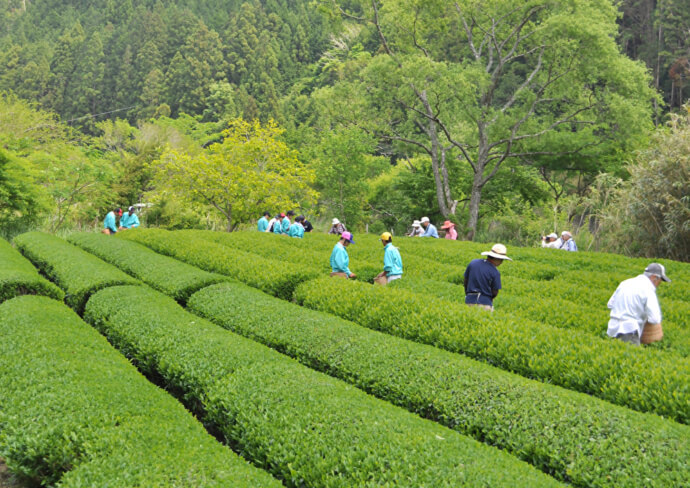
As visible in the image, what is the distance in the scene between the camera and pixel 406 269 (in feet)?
49.0

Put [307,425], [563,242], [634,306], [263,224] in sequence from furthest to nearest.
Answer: [263,224], [563,242], [634,306], [307,425]

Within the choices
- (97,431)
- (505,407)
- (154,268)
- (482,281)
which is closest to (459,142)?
(154,268)

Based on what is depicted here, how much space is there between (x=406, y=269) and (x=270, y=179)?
14397mm

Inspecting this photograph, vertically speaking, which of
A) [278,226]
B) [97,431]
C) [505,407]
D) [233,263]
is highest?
[278,226]

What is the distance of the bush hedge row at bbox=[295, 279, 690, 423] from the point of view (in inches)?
234

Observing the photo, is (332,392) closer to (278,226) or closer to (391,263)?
(391,263)

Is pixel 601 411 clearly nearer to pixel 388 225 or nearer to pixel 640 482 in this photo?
pixel 640 482

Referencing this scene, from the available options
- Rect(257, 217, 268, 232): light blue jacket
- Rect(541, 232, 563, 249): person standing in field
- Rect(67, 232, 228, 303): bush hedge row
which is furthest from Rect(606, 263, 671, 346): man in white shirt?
Rect(257, 217, 268, 232): light blue jacket

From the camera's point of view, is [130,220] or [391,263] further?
[130,220]

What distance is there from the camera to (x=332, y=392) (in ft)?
19.0

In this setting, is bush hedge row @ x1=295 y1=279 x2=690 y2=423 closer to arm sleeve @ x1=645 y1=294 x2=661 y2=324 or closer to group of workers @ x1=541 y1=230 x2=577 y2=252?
arm sleeve @ x1=645 y1=294 x2=661 y2=324

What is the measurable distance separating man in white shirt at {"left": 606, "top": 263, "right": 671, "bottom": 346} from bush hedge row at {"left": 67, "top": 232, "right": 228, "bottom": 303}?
884 cm

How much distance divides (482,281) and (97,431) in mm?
6595

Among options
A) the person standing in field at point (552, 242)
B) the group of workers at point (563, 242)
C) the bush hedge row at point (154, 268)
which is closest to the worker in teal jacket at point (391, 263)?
the bush hedge row at point (154, 268)
